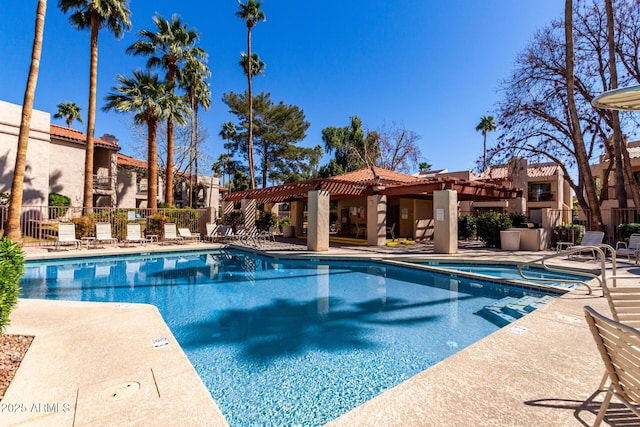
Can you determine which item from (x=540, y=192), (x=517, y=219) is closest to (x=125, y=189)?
(x=517, y=219)

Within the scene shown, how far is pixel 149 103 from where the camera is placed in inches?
787

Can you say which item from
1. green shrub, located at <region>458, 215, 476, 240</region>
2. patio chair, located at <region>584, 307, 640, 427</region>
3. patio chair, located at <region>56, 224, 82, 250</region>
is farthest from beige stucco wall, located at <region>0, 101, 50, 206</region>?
green shrub, located at <region>458, 215, 476, 240</region>

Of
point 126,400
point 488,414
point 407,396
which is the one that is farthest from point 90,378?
point 488,414

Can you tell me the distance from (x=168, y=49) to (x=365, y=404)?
26597mm

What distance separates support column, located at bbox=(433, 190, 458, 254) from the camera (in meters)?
13.8

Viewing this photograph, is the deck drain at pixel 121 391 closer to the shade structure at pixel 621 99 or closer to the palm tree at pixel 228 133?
the shade structure at pixel 621 99

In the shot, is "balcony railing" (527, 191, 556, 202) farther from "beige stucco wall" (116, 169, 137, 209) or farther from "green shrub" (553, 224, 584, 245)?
"beige stucco wall" (116, 169, 137, 209)

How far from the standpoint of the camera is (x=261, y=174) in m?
36.3

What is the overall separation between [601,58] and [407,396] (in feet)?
71.5

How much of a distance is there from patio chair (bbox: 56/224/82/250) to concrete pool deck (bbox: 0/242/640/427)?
12885 mm

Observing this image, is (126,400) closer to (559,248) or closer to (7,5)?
(559,248)

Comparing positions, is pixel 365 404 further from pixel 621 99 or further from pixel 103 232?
pixel 103 232

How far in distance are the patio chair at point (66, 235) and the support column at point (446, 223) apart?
56.5 ft

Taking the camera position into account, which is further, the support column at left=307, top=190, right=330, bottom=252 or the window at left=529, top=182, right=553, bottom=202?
the window at left=529, top=182, right=553, bottom=202
